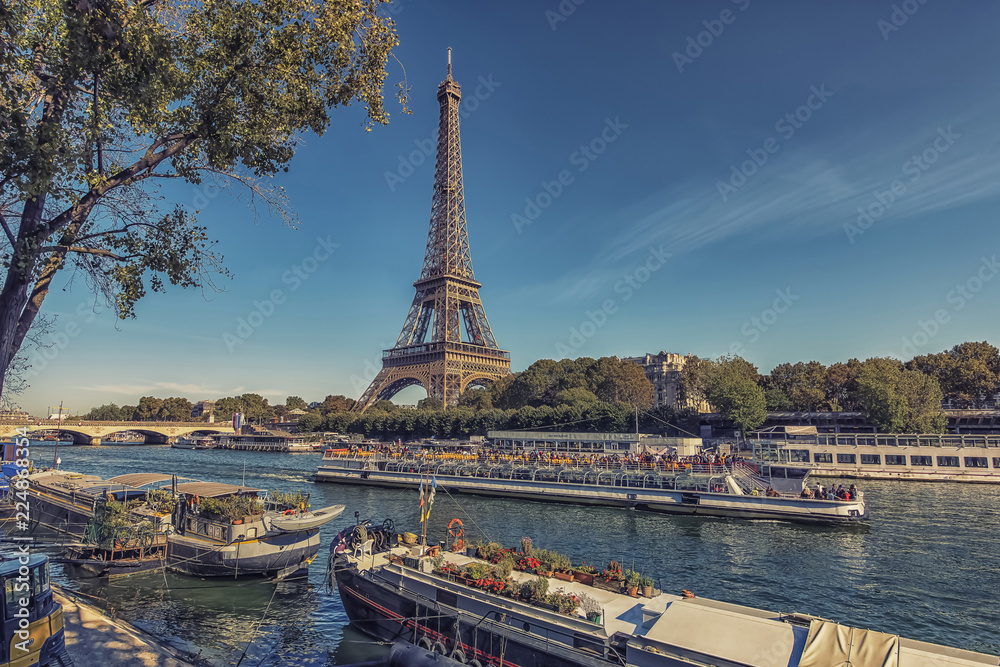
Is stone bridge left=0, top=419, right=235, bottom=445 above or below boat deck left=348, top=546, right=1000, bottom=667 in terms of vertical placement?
below

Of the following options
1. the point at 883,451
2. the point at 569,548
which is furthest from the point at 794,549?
the point at 883,451

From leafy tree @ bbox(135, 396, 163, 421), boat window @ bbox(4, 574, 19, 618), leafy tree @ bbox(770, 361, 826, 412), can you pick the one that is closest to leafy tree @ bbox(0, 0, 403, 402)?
boat window @ bbox(4, 574, 19, 618)

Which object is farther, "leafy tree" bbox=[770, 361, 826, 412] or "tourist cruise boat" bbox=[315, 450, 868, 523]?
"leafy tree" bbox=[770, 361, 826, 412]

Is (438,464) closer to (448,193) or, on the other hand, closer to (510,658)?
(510,658)

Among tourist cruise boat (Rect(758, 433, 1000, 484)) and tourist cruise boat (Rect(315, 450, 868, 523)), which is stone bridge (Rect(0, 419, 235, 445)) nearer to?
tourist cruise boat (Rect(315, 450, 868, 523))

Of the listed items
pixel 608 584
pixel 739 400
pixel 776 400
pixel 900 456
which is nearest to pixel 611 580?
pixel 608 584

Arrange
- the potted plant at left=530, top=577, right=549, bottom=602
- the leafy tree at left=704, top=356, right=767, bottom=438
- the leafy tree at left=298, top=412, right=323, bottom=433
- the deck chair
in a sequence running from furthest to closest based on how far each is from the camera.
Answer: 1. the leafy tree at left=298, top=412, right=323, bottom=433
2. the leafy tree at left=704, top=356, right=767, bottom=438
3. the deck chair
4. the potted plant at left=530, top=577, right=549, bottom=602

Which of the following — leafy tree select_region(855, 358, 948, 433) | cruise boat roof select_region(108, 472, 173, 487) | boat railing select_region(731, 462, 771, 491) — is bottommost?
boat railing select_region(731, 462, 771, 491)
